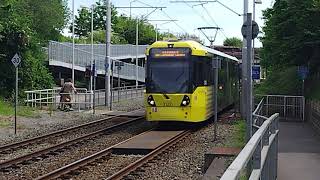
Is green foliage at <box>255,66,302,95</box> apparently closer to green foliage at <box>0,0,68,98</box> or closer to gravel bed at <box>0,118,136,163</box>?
green foliage at <box>0,0,68,98</box>

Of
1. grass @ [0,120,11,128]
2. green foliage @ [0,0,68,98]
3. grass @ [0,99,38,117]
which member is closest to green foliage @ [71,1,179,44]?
green foliage @ [0,0,68,98]

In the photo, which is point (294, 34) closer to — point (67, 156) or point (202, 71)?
point (202, 71)

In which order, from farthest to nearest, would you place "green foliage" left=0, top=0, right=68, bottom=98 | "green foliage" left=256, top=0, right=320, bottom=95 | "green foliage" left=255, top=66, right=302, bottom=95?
"green foliage" left=0, top=0, right=68, bottom=98
"green foliage" left=255, top=66, right=302, bottom=95
"green foliage" left=256, top=0, right=320, bottom=95

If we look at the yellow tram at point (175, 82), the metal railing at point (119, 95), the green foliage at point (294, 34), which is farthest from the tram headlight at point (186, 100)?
the metal railing at point (119, 95)

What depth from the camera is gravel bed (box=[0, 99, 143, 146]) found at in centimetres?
2123

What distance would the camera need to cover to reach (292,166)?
13258 millimetres

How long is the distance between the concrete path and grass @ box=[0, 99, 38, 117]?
12.3m

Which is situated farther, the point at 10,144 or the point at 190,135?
the point at 190,135

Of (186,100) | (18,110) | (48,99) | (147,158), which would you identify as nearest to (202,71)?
(186,100)

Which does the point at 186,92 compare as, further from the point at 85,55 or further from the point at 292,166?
the point at 85,55

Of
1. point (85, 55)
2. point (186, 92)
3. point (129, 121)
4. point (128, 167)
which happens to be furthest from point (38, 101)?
point (85, 55)

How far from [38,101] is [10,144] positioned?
56.9 ft

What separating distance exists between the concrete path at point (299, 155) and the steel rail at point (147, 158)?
3.09 metres

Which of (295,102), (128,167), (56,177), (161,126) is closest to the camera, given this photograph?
(56,177)
